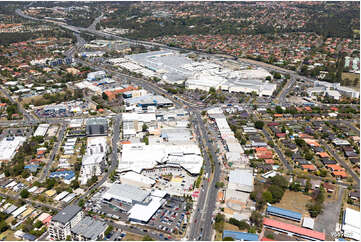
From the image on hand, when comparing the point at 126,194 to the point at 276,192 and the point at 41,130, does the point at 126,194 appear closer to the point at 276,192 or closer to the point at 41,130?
the point at 276,192

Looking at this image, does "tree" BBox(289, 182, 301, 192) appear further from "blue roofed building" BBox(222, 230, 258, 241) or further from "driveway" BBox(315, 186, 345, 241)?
"blue roofed building" BBox(222, 230, 258, 241)

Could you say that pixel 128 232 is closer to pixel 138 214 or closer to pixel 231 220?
pixel 138 214

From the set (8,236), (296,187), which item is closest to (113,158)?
(8,236)

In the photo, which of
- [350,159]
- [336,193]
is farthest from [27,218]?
[350,159]

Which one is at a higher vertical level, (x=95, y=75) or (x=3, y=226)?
(x=95, y=75)

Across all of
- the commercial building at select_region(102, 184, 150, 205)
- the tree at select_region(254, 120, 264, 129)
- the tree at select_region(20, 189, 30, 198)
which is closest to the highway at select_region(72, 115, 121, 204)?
the commercial building at select_region(102, 184, 150, 205)

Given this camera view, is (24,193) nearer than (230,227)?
No
